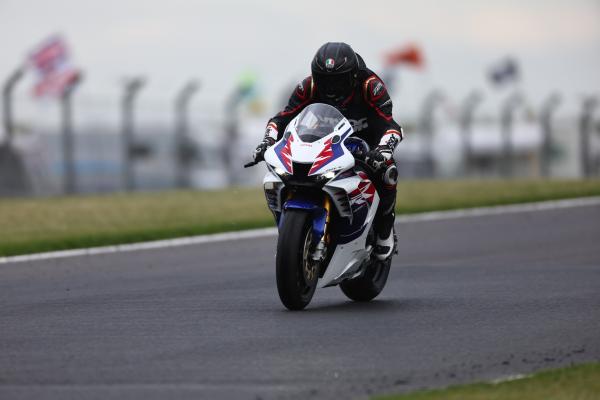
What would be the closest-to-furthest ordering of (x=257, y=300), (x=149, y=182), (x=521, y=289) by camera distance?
1. (x=257, y=300)
2. (x=521, y=289)
3. (x=149, y=182)

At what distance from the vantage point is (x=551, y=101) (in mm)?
34094

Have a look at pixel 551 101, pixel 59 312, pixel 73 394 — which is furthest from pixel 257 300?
pixel 551 101

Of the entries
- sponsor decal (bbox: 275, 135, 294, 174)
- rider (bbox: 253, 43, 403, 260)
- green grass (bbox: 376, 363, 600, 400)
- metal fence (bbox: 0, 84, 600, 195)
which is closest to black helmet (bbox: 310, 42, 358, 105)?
rider (bbox: 253, 43, 403, 260)

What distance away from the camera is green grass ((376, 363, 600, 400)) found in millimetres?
5938

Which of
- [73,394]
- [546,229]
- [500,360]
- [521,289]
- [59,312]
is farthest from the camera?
[546,229]

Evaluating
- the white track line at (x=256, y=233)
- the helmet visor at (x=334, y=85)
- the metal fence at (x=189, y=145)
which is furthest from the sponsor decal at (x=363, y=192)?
the metal fence at (x=189, y=145)

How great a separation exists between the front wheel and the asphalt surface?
0.13 m

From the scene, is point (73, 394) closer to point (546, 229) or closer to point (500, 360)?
point (500, 360)

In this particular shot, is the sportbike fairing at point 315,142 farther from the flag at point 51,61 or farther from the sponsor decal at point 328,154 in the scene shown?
the flag at point 51,61

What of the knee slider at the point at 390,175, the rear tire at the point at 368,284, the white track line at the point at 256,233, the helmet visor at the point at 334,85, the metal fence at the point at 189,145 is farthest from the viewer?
the metal fence at the point at 189,145

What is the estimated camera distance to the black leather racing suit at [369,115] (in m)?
9.40

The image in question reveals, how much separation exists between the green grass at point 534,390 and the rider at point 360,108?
289 cm

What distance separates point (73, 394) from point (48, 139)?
1933 cm

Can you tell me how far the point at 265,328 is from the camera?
26.4 feet
